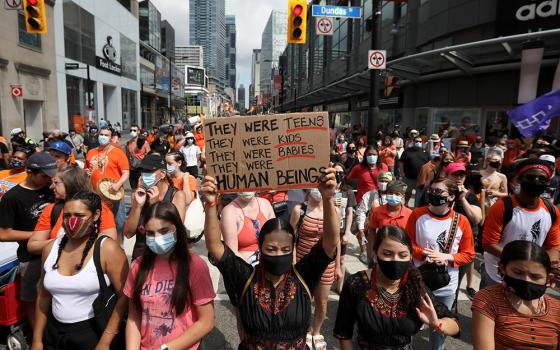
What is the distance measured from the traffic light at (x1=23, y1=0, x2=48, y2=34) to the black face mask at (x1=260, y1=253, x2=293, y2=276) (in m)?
10.7

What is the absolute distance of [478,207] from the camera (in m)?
4.35

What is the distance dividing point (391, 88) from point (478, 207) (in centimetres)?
760

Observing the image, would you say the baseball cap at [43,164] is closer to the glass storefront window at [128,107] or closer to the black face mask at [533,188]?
the black face mask at [533,188]

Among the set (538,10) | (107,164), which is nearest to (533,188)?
(107,164)

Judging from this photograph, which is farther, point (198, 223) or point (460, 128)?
point (460, 128)

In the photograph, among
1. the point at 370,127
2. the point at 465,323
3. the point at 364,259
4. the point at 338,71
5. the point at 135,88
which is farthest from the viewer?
the point at 135,88

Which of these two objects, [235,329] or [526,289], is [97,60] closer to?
[235,329]

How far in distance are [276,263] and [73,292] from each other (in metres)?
1.34

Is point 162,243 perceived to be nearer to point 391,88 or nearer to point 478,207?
point 478,207

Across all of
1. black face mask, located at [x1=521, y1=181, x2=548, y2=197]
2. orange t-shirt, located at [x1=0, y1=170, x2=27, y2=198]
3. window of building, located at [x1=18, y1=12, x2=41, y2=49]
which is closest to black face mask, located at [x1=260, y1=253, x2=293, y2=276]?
black face mask, located at [x1=521, y1=181, x2=548, y2=197]

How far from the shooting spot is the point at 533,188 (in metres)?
3.28

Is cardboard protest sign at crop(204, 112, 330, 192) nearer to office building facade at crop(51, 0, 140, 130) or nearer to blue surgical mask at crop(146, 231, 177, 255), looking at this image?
blue surgical mask at crop(146, 231, 177, 255)

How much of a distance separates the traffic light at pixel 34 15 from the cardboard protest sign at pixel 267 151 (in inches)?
395

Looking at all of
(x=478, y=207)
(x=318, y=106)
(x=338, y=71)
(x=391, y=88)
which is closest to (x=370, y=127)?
(x=391, y=88)
